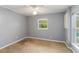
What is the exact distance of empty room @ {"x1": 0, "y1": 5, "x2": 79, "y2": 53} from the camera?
3.59 meters

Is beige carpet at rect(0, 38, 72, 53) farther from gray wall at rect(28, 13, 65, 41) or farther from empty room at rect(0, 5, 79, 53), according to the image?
gray wall at rect(28, 13, 65, 41)

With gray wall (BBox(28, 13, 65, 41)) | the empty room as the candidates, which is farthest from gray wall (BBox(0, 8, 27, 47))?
gray wall (BBox(28, 13, 65, 41))

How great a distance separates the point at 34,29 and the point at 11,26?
4.51 feet

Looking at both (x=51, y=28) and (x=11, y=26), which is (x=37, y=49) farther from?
(x=51, y=28)

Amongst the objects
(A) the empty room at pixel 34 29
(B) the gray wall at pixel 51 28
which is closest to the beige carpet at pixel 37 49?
(A) the empty room at pixel 34 29

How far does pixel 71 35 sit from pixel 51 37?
63.3 inches

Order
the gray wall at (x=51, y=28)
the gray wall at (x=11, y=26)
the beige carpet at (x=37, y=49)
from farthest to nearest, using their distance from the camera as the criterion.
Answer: the gray wall at (x=51, y=28) < the gray wall at (x=11, y=26) < the beige carpet at (x=37, y=49)

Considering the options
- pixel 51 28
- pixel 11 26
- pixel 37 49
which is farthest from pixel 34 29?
pixel 37 49

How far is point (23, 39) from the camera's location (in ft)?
16.0

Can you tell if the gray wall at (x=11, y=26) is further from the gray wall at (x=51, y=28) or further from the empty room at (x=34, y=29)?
the gray wall at (x=51, y=28)

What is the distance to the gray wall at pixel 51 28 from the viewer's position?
176 inches
